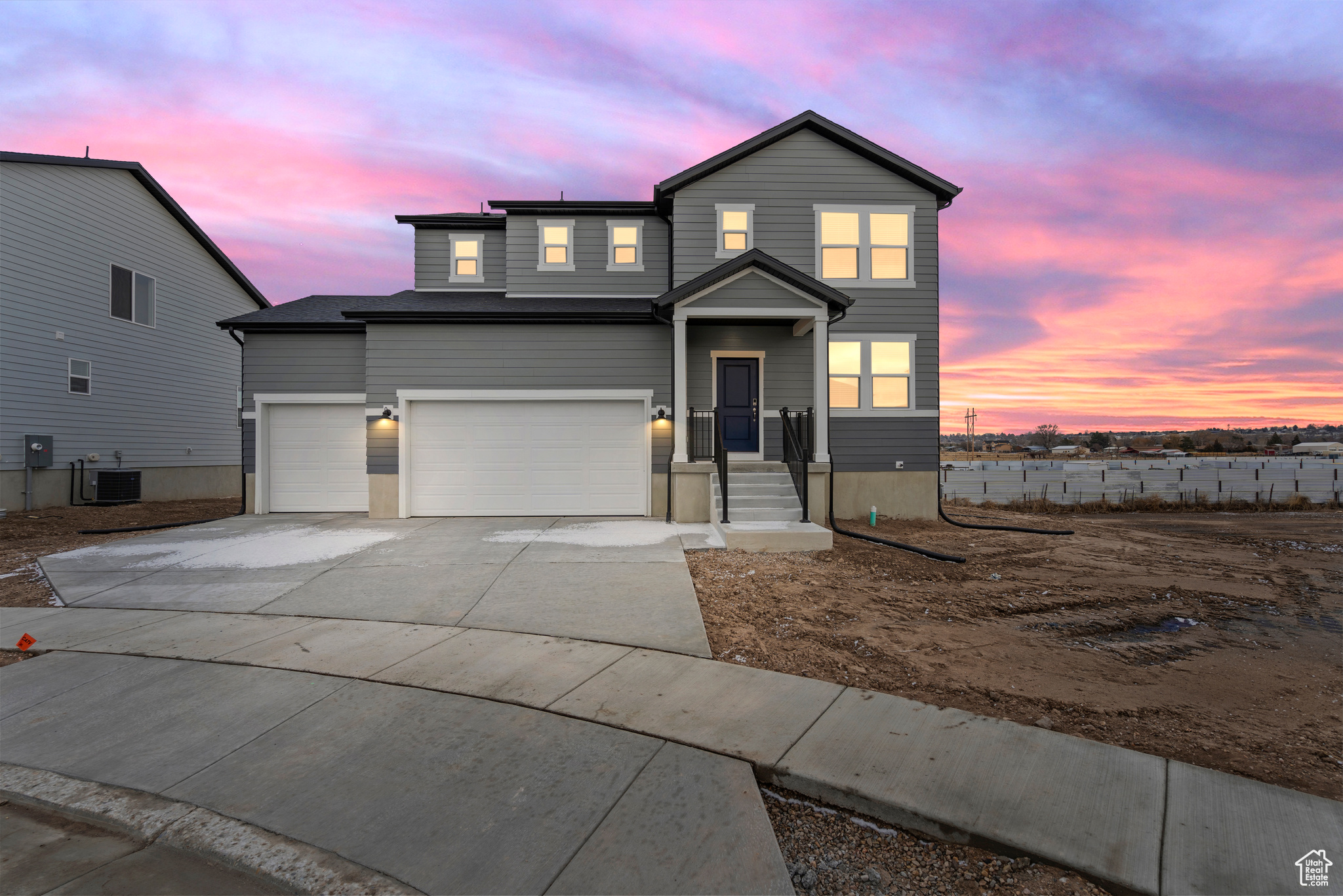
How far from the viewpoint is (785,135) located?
40.7 ft

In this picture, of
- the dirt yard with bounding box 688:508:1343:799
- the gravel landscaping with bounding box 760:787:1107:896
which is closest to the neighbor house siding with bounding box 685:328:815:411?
the dirt yard with bounding box 688:508:1343:799

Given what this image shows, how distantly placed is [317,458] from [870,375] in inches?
478

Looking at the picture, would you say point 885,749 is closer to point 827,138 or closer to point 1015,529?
point 1015,529

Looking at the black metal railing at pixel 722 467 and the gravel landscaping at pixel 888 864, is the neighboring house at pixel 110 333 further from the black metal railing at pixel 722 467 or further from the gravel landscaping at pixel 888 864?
the gravel landscaping at pixel 888 864

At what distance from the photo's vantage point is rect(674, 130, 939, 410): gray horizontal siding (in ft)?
40.8

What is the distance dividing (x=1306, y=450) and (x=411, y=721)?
8383 centimetres

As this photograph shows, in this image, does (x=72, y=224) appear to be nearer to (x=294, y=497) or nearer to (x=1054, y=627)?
(x=294, y=497)

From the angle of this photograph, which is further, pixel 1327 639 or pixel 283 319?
pixel 283 319

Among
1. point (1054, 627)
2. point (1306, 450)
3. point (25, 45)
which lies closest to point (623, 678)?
point (1054, 627)

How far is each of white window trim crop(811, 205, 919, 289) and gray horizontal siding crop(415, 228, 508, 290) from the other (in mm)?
7649

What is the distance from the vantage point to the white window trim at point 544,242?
44.7 feet

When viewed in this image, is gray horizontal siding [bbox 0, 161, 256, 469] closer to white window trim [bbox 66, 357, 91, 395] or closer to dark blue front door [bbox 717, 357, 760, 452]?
white window trim [bbox 66, 357, 91, 395]

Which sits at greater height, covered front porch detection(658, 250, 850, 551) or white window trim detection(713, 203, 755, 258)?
white window trim detection(713, 203, 755, 258)

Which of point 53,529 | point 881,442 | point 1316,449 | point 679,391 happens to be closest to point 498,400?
point 679,391
